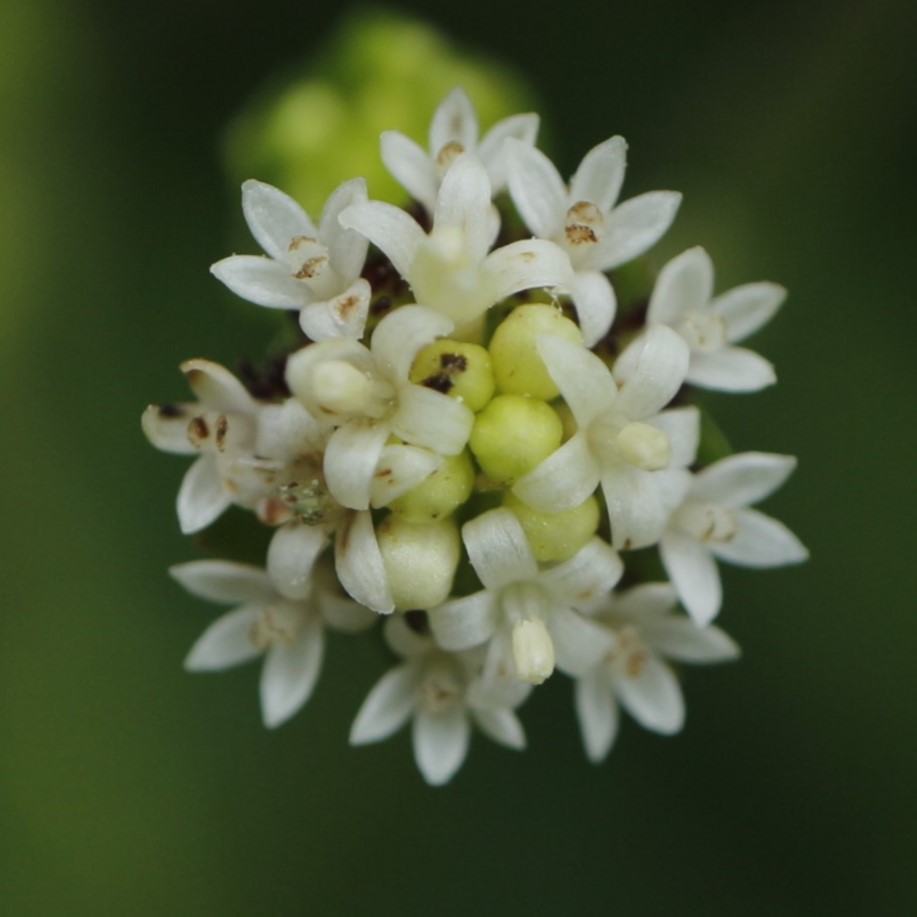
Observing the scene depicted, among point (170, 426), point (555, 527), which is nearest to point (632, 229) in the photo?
point (555, 527)

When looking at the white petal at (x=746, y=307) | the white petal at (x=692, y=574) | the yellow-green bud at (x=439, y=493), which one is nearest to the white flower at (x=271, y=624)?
the yellow-green bud at (x=439, y=493)

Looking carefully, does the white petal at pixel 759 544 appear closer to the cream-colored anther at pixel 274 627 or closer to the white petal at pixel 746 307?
the white petal at pixel 746 307

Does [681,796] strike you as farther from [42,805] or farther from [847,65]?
[847,65]

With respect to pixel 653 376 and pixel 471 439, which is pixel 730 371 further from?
pixel 471 439

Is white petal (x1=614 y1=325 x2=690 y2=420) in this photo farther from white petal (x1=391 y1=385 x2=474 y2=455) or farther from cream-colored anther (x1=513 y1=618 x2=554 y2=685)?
cream-colored anther (x1=513 y1=618 x2=554 y2=685)

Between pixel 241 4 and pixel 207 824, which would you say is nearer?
pixel 207 824

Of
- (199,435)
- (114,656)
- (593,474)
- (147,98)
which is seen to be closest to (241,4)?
(147,98)

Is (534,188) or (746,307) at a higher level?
(534,188)
